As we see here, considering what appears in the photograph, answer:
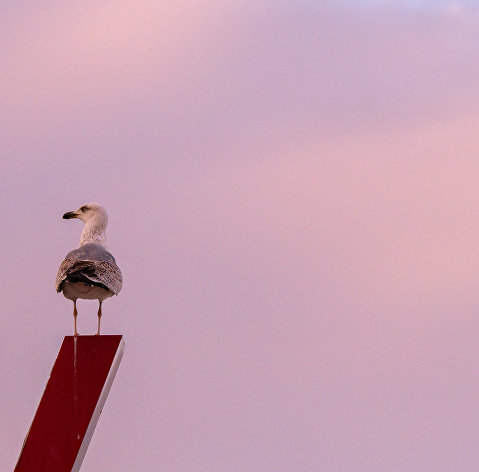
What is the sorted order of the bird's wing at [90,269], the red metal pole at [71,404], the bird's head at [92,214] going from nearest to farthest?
the red metal pole at [71,404]
the bird's wing at [90,269]
the bird's head at [92,214]

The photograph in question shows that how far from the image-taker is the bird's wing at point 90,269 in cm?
1614

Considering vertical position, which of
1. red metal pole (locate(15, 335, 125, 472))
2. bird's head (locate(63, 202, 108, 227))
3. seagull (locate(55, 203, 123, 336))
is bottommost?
red metal pole (locate(15, 335, 125, 472))

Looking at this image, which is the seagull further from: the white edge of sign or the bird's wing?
the white edge of sign

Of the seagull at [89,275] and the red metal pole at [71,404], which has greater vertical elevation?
the seagull at [89,275]

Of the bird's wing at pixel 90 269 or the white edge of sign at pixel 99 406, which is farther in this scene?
the bird's wing at pixel 90 269

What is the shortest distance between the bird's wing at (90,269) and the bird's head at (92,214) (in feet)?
7.63

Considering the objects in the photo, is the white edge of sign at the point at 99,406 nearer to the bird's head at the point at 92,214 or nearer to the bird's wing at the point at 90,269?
the bird's wing at the point at 90,269

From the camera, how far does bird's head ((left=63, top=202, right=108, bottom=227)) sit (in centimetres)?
1945

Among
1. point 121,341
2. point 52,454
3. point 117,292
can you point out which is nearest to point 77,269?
point 117,292

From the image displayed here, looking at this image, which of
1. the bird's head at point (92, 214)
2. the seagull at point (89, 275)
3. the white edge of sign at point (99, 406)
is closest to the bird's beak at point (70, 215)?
the bird's head at point (92, 214)

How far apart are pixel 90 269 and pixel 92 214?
3.51 metres

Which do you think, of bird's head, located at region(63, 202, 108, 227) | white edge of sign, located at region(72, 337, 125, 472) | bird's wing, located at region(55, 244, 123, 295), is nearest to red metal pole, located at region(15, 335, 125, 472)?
white edge of sign, located at region(72, 337, 125, 472)

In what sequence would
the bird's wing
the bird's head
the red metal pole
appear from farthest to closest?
the bird's head → the bird's wing → the red metal pole

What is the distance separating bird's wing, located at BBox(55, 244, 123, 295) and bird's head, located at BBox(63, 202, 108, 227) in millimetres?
2326
